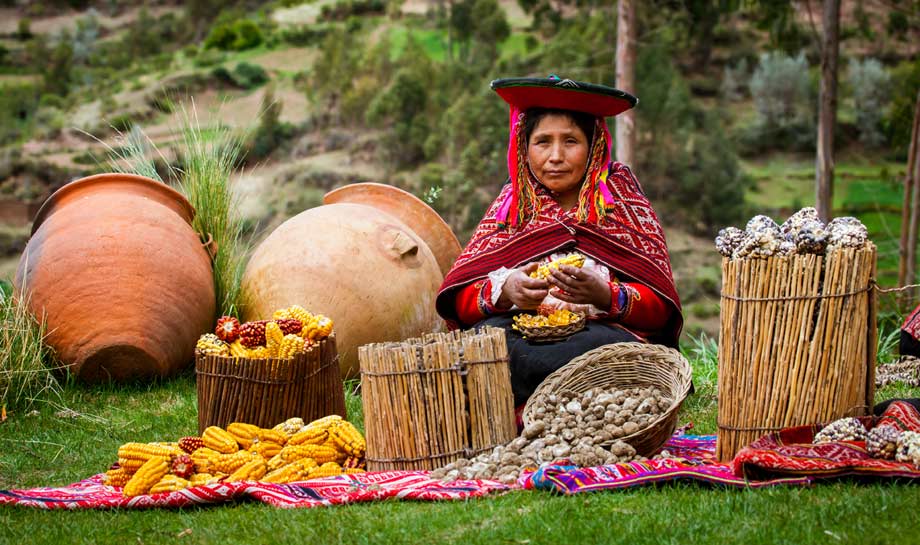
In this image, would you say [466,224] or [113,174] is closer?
[113,174]

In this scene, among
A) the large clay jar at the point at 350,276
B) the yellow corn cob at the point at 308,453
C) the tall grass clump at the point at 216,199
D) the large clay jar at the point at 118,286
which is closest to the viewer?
the yellow corn cob at the point at 308,453

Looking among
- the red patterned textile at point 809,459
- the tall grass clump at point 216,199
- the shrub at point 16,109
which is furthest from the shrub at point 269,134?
the red patterned textile at point 809,459

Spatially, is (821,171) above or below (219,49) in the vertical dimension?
below

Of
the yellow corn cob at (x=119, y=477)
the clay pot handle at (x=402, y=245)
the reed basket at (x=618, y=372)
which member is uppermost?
the clay pot handle at (x=402, y=245)

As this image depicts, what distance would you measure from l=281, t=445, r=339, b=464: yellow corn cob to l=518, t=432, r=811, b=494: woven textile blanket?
88cm

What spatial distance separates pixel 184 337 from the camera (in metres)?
6.33

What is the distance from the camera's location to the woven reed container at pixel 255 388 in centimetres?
456

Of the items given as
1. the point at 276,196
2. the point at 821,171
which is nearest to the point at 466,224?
the point at 276,196

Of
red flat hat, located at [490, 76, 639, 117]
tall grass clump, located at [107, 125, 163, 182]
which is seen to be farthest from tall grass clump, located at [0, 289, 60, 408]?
red flat hat, located at [490, 76, 639, 117]

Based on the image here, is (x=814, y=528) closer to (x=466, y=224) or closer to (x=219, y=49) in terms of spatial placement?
(x=466, y=224)

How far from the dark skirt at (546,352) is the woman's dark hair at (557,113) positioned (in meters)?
0.95

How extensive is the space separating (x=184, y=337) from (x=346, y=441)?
235 centimetres

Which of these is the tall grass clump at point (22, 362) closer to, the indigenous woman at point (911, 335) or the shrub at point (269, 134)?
the indigenous woman at point (911, 335)

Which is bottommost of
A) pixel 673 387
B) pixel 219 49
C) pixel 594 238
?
pixel 673 387
